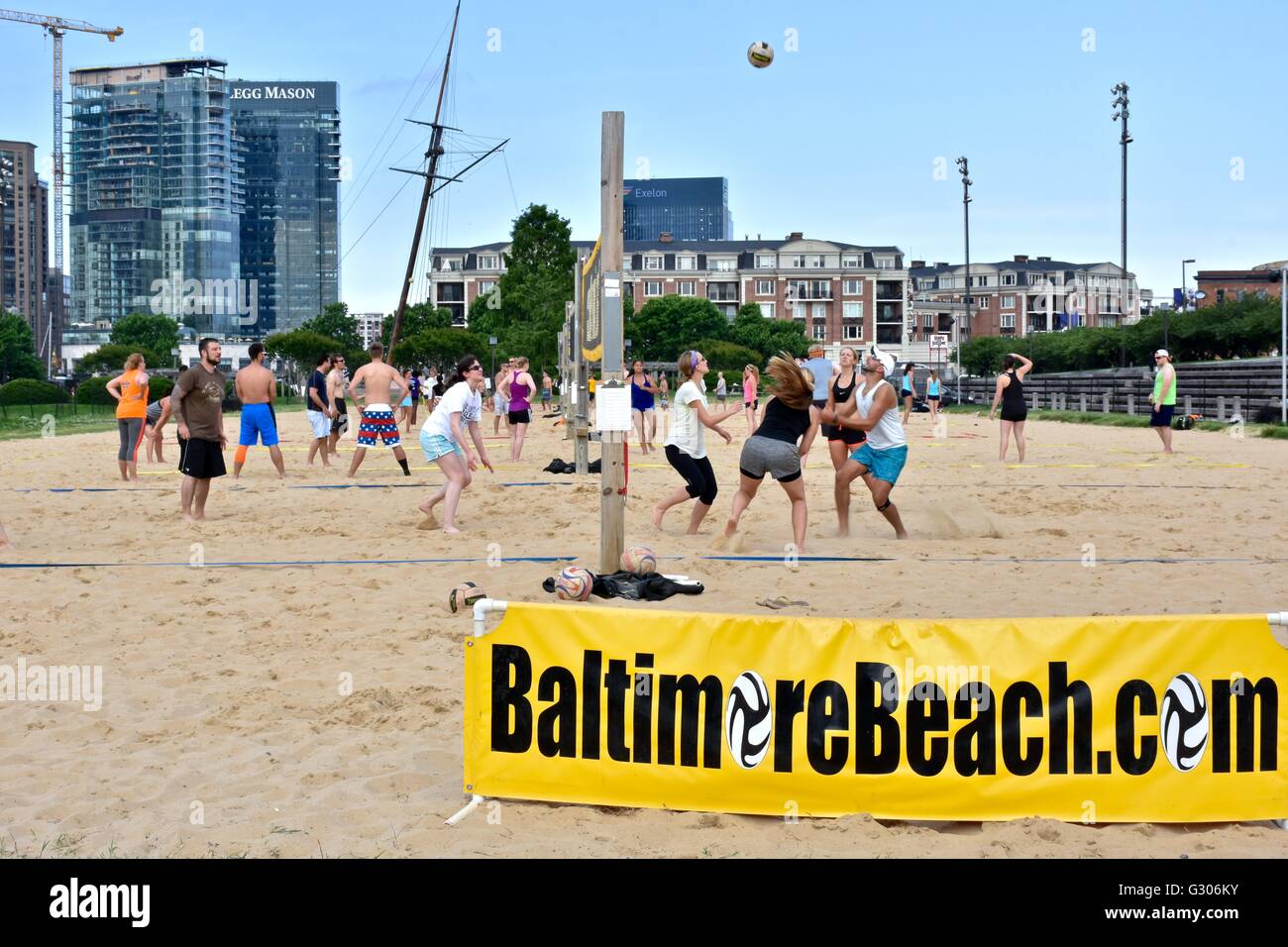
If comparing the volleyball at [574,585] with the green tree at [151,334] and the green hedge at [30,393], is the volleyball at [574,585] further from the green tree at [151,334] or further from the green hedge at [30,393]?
the green tree at [151,334]

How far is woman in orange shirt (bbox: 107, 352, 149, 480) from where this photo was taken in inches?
602

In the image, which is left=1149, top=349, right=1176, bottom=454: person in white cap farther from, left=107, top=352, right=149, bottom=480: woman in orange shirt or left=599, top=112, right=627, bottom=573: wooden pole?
left=107, top=352, right=149, bottom=480: woman in orange shirt

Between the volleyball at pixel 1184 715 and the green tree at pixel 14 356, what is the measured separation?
111 meters

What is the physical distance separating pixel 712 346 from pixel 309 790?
89.5 metres

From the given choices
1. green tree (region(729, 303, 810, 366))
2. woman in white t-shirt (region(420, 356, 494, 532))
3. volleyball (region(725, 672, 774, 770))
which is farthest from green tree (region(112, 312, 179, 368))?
volleyball (region(725, 672, 774, 770))

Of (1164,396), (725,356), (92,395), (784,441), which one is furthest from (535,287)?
(784,441)

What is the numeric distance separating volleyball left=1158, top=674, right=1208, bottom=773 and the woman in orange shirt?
1354 centimetres

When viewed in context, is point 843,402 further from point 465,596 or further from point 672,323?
point 672,323

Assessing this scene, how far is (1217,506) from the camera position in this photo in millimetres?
12375

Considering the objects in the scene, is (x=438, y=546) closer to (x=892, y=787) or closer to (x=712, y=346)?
(x=892, y=787)

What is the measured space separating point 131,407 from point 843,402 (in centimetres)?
926

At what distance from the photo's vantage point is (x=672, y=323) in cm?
10531

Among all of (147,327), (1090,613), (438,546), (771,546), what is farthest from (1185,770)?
(147,327)
